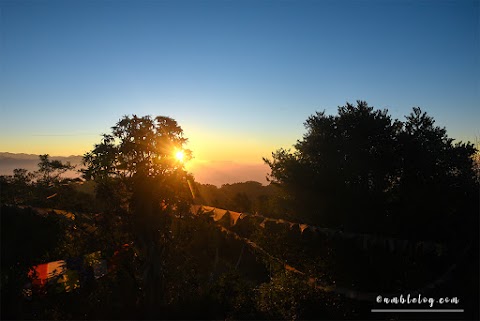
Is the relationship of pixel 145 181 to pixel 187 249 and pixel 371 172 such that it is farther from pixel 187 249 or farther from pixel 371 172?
pixel 371 172

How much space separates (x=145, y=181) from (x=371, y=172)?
1921cm

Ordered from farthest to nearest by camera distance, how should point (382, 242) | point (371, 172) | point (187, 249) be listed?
point (371, 172) < point (187, 249) < point (382, 242)

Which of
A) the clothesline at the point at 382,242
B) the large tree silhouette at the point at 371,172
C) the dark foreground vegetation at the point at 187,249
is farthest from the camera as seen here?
the large tree silhouette at the point at 371,172

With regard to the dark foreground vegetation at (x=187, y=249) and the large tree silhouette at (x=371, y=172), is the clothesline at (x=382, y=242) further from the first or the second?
the large tree silhouette at (x=371, y=172)

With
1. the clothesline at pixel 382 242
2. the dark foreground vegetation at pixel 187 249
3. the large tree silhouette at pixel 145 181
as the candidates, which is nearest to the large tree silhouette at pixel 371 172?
the dark foreground vegetation at pixel 187 249

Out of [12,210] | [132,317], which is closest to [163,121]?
[132,317]

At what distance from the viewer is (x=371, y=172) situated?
1007 inches

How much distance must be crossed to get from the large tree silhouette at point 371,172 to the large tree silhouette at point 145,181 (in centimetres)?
1314

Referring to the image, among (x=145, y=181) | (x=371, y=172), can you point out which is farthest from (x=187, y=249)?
(x=371, y=172)

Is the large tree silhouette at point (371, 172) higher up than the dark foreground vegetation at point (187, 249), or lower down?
higher up

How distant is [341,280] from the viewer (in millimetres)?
16641

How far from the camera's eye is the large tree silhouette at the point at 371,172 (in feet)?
71.6

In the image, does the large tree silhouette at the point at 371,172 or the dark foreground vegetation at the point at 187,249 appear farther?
the large tree silhouette at the point at 371,172

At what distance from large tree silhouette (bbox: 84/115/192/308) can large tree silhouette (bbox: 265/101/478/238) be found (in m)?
13.1
